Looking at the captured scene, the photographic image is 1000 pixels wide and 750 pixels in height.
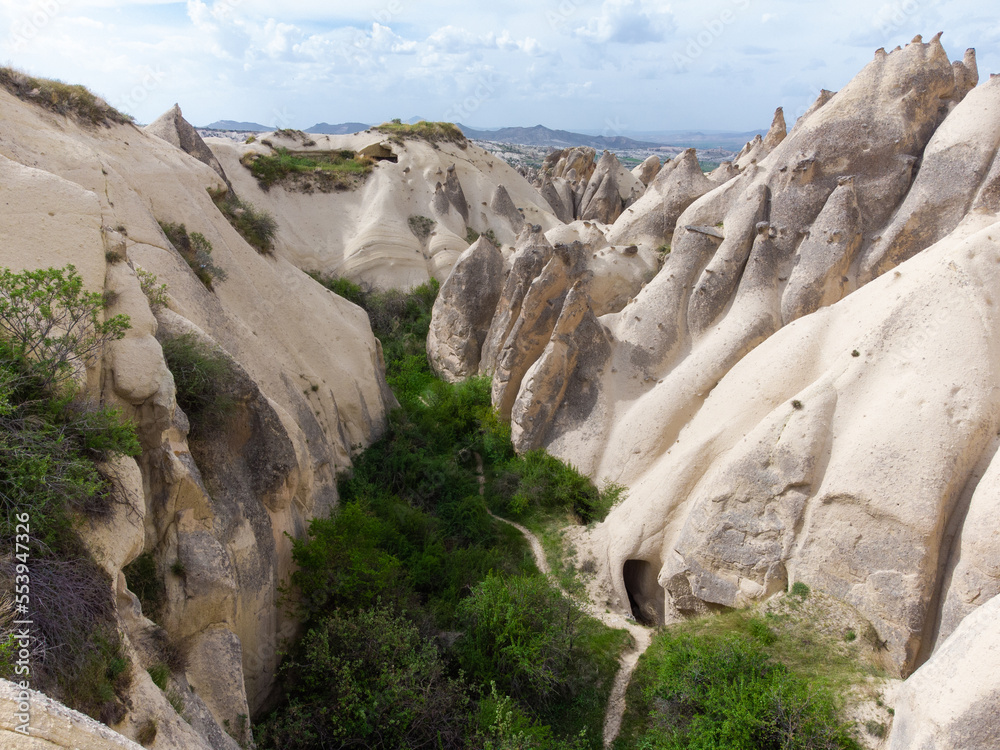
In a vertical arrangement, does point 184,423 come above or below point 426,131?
below

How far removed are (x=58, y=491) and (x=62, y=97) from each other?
11.1 metres

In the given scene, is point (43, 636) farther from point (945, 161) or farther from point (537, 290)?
point (945, 161)

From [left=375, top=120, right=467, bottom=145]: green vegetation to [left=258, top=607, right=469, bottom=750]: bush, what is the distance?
3040 cm

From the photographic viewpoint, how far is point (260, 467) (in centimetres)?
886

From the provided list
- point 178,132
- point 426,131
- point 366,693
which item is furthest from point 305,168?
point 366,693

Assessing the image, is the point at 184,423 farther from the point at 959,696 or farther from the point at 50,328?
the point at 959,696

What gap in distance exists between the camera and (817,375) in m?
11.0

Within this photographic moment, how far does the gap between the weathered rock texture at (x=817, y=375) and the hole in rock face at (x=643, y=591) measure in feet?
0.22

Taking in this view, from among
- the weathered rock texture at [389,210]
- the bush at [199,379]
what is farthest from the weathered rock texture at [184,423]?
the weathered rock texture at [389,210]

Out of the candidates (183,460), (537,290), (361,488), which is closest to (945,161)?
(537,290)

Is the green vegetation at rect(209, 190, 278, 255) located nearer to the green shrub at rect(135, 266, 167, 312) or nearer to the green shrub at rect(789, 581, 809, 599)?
the green shrub at rect(135, 266, 167, 312)

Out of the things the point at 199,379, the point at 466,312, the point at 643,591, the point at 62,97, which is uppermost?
the point at 62,97

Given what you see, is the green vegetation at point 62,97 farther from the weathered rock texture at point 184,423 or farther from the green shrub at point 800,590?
the green shrub at point 800,590

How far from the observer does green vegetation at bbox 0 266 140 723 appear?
4.65 meters
